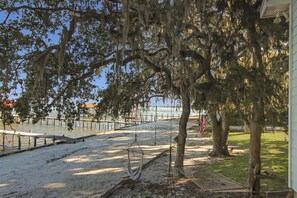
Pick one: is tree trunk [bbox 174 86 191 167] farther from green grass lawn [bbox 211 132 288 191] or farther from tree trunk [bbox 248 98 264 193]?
tree trunk [bbox 248 98 264 193]

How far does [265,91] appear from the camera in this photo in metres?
5.51

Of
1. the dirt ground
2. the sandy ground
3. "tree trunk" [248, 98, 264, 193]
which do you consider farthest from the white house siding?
the sandy ground

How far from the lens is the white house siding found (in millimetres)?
3566

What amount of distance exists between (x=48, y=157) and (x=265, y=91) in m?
11.2

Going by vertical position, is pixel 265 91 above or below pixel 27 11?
below

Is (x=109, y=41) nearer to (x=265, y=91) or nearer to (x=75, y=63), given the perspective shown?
(x=75, y=63)

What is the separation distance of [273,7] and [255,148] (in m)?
2.82

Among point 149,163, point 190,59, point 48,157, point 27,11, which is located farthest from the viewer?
point 48,157

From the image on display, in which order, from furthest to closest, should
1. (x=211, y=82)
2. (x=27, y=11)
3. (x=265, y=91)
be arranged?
(x=211, y=82)
(x=27, y=11)
(x=265, y=91)

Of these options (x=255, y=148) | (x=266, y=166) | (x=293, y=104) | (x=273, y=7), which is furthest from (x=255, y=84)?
(x=266, y=166)

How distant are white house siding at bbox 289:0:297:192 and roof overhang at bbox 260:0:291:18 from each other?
0.32 meters

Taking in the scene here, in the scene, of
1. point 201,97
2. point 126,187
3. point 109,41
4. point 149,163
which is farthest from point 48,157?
point 201,97

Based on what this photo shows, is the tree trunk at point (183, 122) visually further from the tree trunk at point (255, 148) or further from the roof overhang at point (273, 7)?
the roof overhang at point (273, 7)

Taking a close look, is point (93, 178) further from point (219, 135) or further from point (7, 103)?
point (219, 135)
